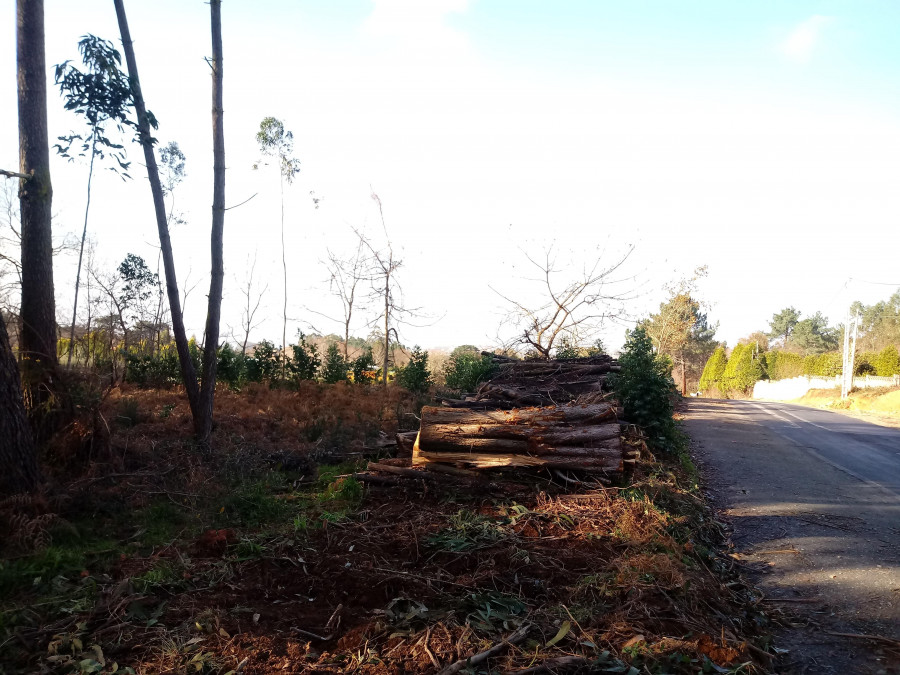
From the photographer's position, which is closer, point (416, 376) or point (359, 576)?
point (359, 576)

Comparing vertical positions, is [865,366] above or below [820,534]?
above

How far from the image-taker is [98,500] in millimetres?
6035

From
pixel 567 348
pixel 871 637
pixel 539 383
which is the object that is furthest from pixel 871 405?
pixel 871 637

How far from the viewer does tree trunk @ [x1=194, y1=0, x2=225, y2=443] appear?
916cm

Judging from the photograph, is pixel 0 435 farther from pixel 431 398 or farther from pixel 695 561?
pixel 431 398

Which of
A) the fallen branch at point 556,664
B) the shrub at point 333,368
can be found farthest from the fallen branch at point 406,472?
the shrub at point 333,368

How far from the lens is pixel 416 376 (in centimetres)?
1706

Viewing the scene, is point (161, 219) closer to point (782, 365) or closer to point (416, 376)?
point (416, 376)

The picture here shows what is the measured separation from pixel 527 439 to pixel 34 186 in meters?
6.57

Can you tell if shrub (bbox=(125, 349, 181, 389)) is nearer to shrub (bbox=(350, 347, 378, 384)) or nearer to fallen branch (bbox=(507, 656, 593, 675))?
shrub (bbox=(350, 347, 378, 384))

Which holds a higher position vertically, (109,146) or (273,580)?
(109,146)

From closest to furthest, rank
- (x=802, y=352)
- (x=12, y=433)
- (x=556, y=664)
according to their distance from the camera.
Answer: (x=556, y=664)
(x=12, y=433)
(x=802, y=352)

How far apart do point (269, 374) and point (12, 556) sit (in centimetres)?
1134

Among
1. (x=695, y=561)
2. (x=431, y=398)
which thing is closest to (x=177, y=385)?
(x=431, y=398)
